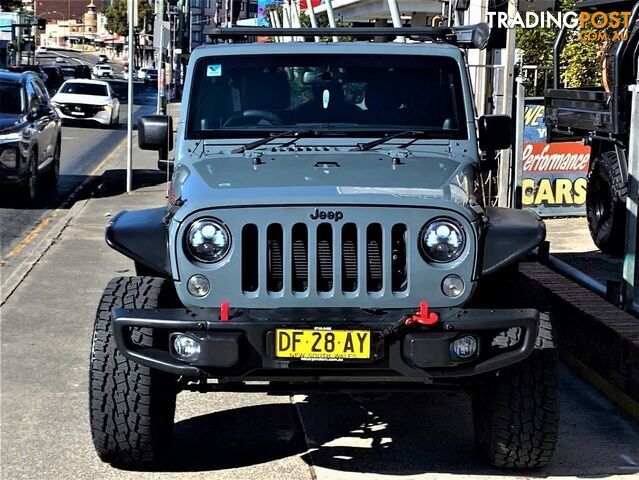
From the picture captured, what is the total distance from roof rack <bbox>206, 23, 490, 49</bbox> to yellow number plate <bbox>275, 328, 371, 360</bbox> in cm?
245

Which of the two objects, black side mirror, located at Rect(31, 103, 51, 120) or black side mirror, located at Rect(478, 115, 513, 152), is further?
black side mirror, located at Rect(31, 103, 51, 120)

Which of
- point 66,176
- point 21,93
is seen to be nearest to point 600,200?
point 21,93

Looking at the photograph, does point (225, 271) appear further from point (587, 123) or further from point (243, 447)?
point (587, 123)

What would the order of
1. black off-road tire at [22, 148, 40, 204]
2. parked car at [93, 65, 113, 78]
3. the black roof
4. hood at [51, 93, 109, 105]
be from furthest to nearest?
parked car at [93, 65, 113, 78] < hood at [51, 93, 109, 105] < the black roof < black off-road tire at [22, 148, 40, 204]

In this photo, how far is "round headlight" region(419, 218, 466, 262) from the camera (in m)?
5.57

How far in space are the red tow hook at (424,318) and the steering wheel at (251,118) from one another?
6.35 ft

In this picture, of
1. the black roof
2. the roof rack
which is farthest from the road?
the roof rack

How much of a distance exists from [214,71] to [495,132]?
5.40 ft

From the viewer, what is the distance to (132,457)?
5.79 metres

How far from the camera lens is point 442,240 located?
5590 mm

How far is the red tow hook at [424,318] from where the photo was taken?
5344mm

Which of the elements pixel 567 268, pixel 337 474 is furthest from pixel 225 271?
pixel 567 268

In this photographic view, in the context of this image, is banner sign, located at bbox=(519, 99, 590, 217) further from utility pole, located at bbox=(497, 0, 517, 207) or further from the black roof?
the black roof

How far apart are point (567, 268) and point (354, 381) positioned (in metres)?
4.29
